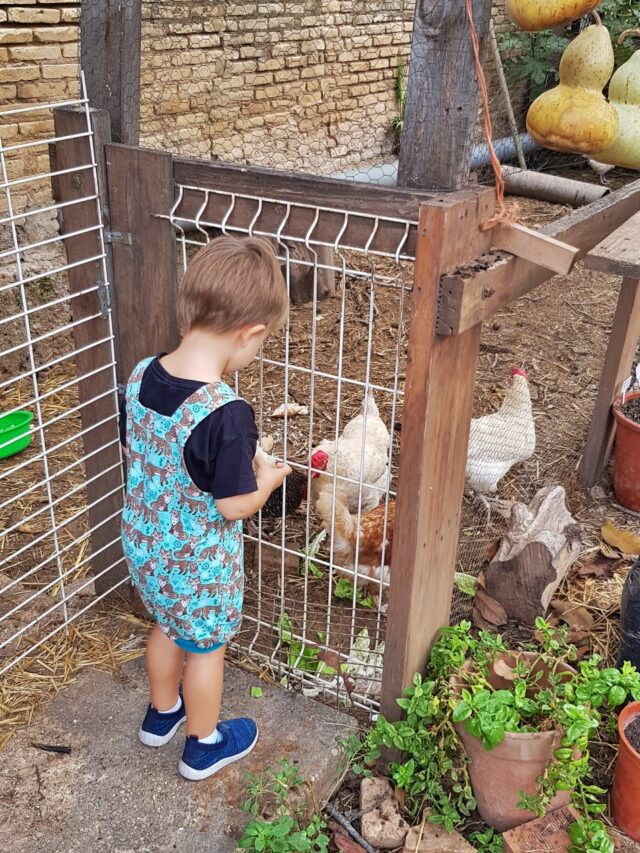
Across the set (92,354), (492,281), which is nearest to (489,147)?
(492,281)

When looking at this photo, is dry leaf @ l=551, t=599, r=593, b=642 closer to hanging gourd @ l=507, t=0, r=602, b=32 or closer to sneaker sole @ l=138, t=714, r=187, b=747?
sneaker sole @ l=138, t=714, r=187, b=747

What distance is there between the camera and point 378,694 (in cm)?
230

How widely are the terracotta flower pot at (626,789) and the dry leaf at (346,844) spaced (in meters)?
0.68

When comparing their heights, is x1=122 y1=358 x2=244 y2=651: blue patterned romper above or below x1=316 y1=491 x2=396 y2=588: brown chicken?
above

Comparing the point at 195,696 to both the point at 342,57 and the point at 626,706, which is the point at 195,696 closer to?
the point at 626,706

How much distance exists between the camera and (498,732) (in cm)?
188

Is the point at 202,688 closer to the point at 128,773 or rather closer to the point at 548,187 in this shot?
the point at 128,773

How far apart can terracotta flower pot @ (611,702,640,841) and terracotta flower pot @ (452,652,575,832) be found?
0.46 feet

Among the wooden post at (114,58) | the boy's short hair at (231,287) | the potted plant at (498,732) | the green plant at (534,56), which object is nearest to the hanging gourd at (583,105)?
the boy's short hair at (231,287)

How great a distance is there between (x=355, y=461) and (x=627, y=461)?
139 centimetres

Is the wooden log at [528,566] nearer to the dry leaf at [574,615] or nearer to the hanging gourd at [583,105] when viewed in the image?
the dry leaf at [574,615]

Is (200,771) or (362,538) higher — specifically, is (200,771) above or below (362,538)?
below

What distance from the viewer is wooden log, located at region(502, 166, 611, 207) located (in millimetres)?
3662

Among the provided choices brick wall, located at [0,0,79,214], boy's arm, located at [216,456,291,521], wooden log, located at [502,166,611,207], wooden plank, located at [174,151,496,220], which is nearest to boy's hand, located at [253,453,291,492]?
boy's arm, located at [216,456,291,521]
